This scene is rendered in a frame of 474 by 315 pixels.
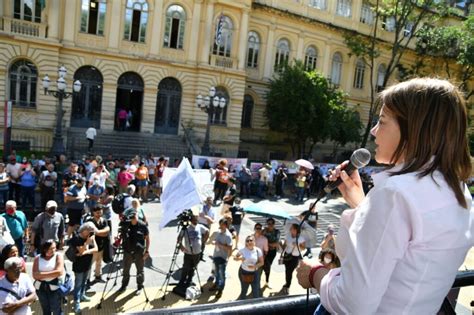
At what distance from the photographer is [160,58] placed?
28.0m

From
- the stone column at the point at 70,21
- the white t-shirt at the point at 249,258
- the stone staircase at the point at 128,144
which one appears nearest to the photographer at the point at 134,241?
the white t-shirt at the point at 249,258

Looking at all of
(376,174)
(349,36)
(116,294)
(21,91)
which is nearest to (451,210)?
(376,174)

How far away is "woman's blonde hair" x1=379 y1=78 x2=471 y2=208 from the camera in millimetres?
1383

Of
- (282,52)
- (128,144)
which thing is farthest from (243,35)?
(128,144)

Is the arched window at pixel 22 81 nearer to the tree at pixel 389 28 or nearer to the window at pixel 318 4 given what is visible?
the tree at pixel 389 28

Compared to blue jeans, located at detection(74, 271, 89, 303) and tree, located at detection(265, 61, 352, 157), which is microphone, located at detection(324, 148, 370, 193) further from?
tree, located at detection(265, 61, 352, 157)

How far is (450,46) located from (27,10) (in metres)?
32.3

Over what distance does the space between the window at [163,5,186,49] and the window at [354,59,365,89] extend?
59.3 feet

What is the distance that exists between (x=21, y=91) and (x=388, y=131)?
88.7ft

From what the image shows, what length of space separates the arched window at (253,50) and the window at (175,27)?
6346 mm

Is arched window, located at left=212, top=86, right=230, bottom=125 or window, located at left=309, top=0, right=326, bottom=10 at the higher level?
window, located at left=309, top=0, right=326, bottom=10

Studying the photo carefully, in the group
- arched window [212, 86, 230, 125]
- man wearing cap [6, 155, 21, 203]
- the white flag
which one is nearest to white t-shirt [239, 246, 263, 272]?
the white flag

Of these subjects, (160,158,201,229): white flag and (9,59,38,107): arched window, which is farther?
(9,59,38,107): arched window

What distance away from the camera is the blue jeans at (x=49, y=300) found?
697 cm
